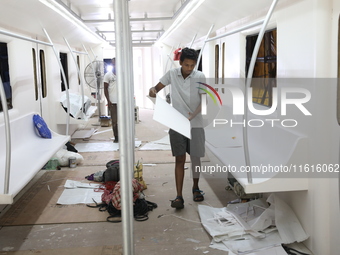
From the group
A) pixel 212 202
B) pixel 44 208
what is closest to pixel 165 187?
pixel 212 202

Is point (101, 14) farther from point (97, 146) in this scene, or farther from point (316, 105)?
point (316, 105)

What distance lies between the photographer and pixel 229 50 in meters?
6.55

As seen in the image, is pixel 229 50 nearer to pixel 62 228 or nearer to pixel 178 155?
pixel 178 155

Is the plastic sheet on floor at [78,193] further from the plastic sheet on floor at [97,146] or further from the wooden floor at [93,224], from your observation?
the plastic sheet on floor at [97,146]

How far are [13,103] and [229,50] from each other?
10.8ft

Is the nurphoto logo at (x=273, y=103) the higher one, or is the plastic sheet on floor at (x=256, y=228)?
the nurphoto logo at (x=273, y=103)

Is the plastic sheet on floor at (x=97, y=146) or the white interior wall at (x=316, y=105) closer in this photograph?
the white interior wall at (x=316, y=105)

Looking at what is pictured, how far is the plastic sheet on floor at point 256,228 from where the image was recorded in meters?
3.86

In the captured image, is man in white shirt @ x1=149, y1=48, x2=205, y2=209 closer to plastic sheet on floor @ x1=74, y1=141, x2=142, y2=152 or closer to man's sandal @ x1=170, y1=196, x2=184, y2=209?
man's sandal @ x1=170, y1=196, x2=184, y2=209

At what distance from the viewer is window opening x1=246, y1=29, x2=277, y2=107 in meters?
5.02

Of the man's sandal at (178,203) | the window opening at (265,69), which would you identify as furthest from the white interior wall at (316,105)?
the man's sandal at (178,203)

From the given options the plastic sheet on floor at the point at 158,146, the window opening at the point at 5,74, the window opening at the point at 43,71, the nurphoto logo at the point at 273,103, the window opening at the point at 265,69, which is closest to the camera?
the nurphoto logo at the point at 273,103

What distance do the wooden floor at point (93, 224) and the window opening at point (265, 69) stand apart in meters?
1.31

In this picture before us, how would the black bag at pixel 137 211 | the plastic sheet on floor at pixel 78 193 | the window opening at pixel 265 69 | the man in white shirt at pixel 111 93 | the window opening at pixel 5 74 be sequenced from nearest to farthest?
the black bag at pixel 137 211
the window opening at pixel 265 69
the plastic sheet on floor at pixel 78 193
the window opening at pixel 5 74
the man in white shirt at pixel 111 93
